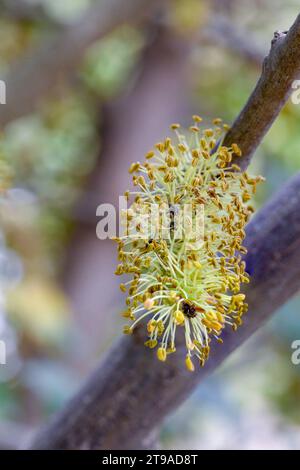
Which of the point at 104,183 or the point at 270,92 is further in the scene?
the point at 104,183

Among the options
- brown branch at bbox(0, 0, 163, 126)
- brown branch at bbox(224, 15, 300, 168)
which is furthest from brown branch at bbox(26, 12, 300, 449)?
brown branch at bbox(0, 0, 163, 126)

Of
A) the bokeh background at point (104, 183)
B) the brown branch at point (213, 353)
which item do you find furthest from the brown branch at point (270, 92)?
the bokeh background at point (104, 183)

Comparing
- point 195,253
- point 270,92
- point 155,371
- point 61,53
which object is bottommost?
point 155,371

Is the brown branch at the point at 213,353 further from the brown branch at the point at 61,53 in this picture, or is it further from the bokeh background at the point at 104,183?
the brown branch at the point at 61,53

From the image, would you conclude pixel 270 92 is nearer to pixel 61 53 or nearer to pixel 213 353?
pixel 213 353

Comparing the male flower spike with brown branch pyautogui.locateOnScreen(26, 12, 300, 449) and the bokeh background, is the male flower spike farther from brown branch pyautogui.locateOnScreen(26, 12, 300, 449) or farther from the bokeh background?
the bokeh background

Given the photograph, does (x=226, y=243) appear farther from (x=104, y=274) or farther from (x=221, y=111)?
(x=221, y=111)

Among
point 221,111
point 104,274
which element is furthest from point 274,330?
point 221,111

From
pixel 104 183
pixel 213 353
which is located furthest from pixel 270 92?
pixel 104 183
